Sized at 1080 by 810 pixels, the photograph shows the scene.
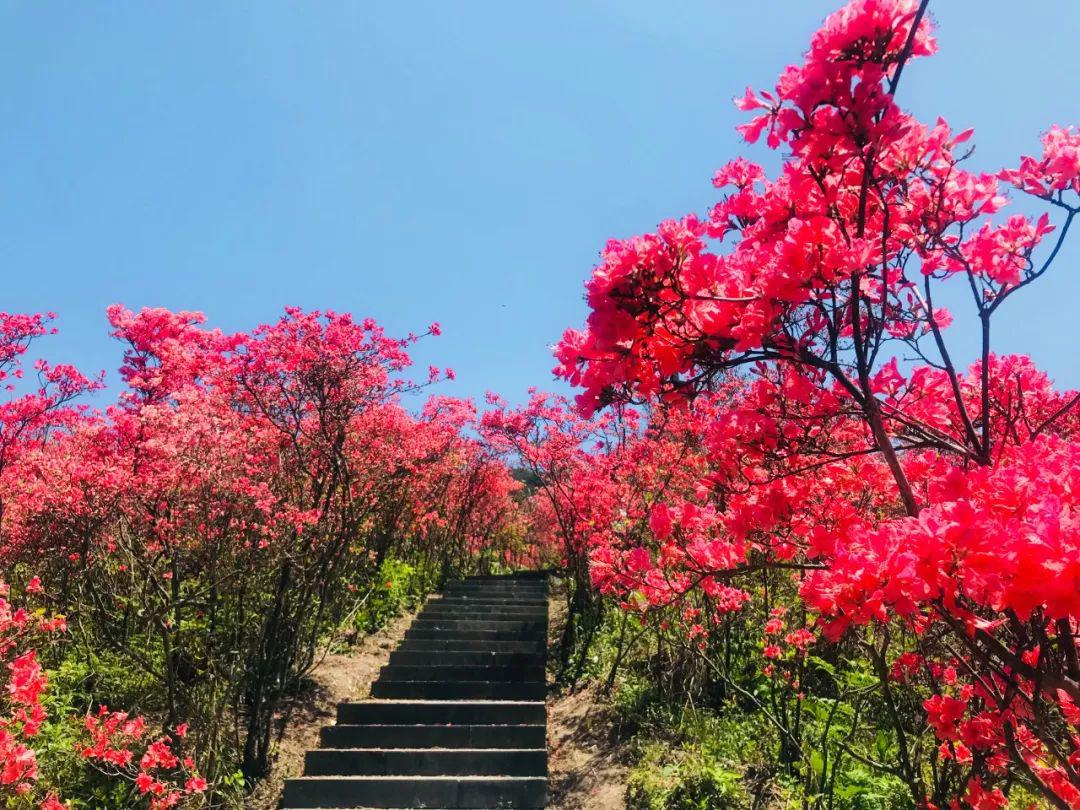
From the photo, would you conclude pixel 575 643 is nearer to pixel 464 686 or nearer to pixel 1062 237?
pixel 464 686

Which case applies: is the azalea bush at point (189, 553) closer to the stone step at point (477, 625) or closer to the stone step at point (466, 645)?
the stone step at point (466, 645)

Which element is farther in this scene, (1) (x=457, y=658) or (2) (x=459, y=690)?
(1) (x=457, y=658)

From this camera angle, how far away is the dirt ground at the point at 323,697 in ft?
18.5

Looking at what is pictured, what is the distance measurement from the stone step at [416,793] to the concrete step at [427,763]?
0.24m

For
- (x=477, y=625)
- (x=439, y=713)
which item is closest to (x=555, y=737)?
(x=439, y=713)

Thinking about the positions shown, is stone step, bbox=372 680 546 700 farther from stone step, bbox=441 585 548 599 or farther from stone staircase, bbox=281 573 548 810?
stone step, bbox=441 585 548 599

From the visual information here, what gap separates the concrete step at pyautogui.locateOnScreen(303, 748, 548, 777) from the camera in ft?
18.9

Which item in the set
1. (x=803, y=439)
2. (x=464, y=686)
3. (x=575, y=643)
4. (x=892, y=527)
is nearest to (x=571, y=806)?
(x=464, y=686)

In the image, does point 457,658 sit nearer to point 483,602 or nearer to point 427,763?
point 427,763

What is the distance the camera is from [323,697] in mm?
7277

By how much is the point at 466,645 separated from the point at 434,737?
266 cm

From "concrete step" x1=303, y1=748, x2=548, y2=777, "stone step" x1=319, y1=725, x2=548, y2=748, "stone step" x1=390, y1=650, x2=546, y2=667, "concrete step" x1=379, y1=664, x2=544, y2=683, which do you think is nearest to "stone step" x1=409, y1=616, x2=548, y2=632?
"stone step" x1=390, y1=650, x2=546, y2=667

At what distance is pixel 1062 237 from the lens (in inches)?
75.7

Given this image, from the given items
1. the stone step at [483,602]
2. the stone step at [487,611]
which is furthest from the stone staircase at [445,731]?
the stone step at [483,602]
